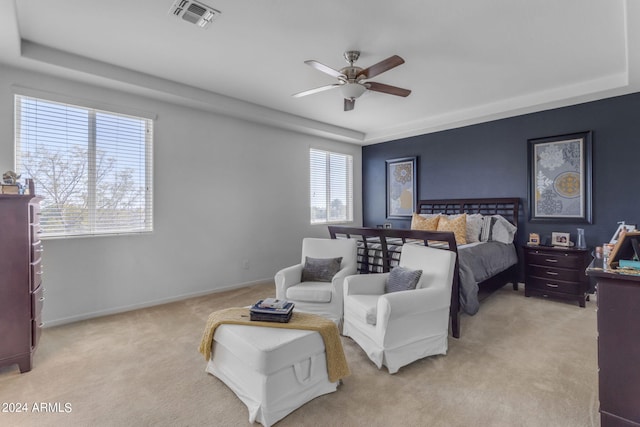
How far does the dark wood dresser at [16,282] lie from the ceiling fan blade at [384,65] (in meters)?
2.98

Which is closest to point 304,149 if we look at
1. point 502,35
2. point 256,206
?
point 256,206

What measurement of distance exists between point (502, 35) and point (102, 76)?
12.9ft

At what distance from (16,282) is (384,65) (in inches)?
134

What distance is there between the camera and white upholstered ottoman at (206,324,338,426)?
5.88 ft

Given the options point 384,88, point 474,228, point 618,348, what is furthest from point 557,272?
point 384,88

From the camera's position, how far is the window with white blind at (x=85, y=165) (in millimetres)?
3152

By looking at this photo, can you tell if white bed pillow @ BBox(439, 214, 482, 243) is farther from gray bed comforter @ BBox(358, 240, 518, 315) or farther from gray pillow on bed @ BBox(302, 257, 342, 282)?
gray pillow on bed @ BBox(302, 257, 342, 282)

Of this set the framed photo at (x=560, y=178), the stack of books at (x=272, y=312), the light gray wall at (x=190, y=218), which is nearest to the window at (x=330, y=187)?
the light gray wall at (x=190, y=218)

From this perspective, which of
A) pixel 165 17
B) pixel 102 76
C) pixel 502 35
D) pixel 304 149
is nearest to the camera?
pixel 165 17

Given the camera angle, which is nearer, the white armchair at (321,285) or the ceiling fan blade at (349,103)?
the white armchair at (321,285)

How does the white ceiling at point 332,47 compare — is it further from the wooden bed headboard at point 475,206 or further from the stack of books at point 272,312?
the stack of books at point 272,312

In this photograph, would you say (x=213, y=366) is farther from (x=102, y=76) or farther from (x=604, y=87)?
(x=604, y=87)

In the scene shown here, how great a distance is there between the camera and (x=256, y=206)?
A: 4953 mm

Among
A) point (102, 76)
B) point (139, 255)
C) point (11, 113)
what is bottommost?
point (139, 255)
